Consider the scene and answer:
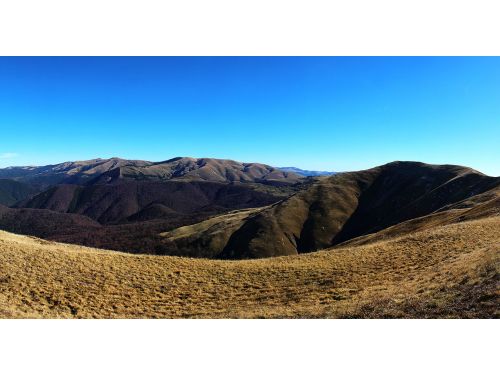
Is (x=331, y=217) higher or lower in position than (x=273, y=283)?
lower

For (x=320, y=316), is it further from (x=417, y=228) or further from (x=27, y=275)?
(x=417, y=228)

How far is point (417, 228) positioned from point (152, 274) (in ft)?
150

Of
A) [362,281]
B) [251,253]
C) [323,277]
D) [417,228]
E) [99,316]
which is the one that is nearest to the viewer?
[99,316]

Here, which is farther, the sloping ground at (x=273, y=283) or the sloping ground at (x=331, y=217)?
the sloping ground at (x=331, y=217)

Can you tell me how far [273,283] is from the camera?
3062cm

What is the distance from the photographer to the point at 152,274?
33281 millimetres

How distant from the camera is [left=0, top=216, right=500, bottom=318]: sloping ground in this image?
18453 mm

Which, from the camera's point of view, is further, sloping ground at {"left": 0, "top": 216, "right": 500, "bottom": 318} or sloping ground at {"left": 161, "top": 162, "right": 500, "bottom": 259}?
sloping ground at {"left": 161, "top": 162, "right": 500, "bottom": 259}

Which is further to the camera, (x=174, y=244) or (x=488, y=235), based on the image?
(x=174, y=244)

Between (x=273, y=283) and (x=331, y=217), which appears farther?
(x=331, y=217)

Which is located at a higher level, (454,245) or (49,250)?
(454,245)

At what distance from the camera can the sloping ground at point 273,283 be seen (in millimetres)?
18453

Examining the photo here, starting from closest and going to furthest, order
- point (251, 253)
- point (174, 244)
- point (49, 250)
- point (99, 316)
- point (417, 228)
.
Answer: point (99, 316) < point (49, 250) < point (417, 228) < point (251, 253) < point (174, 244)

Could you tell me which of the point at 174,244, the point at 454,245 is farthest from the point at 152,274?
the point at 174,244
